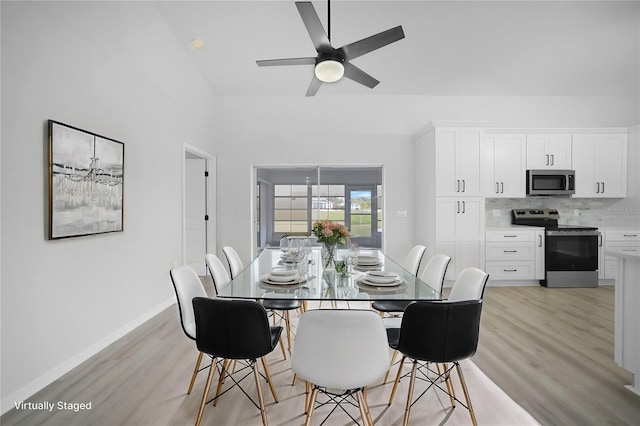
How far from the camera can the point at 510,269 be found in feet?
15.8

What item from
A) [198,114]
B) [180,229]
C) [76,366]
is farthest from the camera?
[198,114]

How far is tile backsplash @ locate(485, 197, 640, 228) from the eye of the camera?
5273mm

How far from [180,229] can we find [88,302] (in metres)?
1.71

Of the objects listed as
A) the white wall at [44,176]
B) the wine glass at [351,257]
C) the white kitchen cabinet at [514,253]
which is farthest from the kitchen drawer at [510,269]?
the white wall at [44,176]

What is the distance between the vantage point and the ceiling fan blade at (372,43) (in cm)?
225

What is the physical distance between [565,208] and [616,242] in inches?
31.1

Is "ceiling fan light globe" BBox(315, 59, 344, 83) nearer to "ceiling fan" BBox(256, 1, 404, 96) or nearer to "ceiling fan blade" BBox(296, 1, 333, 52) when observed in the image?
"ceiling fan" BBox(256, 1, 404, 96)

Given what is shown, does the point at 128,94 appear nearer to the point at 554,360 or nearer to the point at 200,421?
the point at 200,421

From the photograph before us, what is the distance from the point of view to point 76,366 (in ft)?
7.86

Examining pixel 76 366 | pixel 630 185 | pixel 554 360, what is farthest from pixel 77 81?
pixel 630 185

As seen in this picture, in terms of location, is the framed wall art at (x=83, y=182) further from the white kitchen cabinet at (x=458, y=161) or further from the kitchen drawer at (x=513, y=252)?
the kitchen drawer at (x=513, y=252)

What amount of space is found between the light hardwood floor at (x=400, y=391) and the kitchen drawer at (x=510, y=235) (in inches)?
61.6

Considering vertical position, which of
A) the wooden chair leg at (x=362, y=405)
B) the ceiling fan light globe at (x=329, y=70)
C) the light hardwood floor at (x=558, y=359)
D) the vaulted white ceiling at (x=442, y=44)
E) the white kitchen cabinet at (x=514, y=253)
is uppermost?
the vaulted white ceiling at (x=442, y=44)

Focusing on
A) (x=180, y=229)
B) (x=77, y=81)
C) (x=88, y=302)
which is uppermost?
(x=77, y=81)
